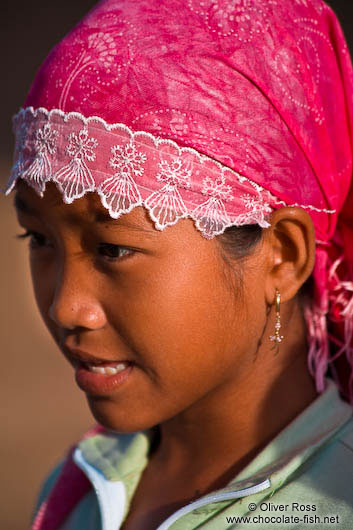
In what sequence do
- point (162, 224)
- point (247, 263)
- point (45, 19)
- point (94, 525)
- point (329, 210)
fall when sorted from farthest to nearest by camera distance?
point (45, 19), point (94, 525), point (329, 210), point (247, 263), point (162, 224)

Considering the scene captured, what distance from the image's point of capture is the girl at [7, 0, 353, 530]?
177 centimetres

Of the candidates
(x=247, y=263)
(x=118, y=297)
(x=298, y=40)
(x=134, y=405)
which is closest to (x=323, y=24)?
(x=298, y=40)

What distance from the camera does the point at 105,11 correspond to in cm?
187

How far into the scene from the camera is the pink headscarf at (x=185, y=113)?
176 centimetres

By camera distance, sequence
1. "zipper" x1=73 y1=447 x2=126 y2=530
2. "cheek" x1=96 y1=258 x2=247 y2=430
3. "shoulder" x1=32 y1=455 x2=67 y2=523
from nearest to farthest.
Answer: "cheek" x1=96 y1=258 x2=247 y2=430, "zipper" x1=73 y1=447 x2=126 y2=530, "shoulder" x1=32 y1=455 x2=67 y2=523

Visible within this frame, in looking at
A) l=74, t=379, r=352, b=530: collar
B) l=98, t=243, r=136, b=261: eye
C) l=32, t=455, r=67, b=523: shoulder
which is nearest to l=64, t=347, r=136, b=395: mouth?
l=98, t=243, r=136, b=261: eye

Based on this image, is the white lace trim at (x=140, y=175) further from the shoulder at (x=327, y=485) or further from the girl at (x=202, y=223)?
the shoulder at (x=327, y=485)

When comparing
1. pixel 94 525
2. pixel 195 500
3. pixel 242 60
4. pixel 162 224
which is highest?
pixel 242 60

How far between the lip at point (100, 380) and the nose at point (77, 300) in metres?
0.17

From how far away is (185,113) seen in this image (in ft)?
5.80

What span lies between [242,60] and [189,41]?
0.15m

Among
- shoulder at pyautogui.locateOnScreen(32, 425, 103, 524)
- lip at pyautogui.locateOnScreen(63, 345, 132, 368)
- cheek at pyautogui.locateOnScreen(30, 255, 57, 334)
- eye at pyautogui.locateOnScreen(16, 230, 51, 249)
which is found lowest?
shoulder at pyautogui.locateOnScreen(32, 425, 103, 524)

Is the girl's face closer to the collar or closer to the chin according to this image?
the chin

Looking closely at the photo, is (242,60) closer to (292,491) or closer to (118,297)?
(118,297)
